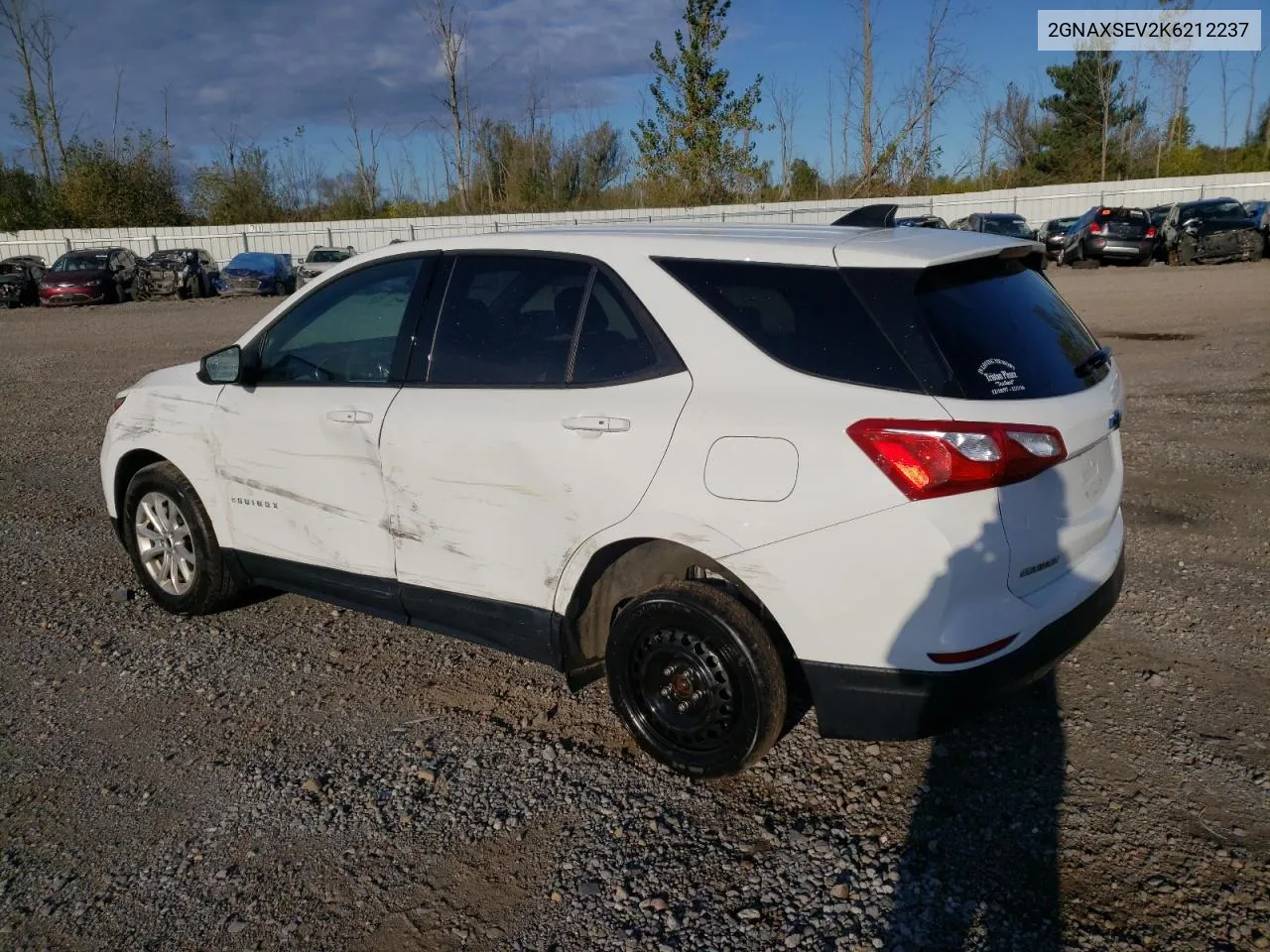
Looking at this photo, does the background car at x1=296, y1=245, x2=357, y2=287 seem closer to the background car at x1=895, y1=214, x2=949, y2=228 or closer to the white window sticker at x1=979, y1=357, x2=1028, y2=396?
the background car at x1=895, y1=214, x2=949, y2=228

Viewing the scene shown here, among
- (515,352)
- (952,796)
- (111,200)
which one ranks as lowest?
(952,796)

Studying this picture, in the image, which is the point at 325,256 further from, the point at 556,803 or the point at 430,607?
the point at 556,803

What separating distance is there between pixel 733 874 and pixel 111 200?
5014 cm

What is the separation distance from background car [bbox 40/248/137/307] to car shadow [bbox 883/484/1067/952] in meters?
30.2

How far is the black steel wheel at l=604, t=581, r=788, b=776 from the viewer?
3053mm

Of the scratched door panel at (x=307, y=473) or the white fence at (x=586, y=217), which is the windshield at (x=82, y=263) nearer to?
the white fence at (x=586, y=217)

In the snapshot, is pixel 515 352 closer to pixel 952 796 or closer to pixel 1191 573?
pixel 952 796

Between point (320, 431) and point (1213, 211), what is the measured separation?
2727 centimetres

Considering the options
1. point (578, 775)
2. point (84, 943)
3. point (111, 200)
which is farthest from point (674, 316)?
point (111, 200)

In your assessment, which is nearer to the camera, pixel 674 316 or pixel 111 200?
pixel 674 316

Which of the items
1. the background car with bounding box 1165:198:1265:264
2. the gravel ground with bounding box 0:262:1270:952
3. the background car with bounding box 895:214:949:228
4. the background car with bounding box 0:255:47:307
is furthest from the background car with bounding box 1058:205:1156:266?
the background car with bounding box 0:255:47:307

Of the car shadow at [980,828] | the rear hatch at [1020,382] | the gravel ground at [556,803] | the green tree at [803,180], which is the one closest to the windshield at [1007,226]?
the green tree at [803,180]

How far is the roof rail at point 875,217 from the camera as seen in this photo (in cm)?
376

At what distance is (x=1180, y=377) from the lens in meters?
10.1
